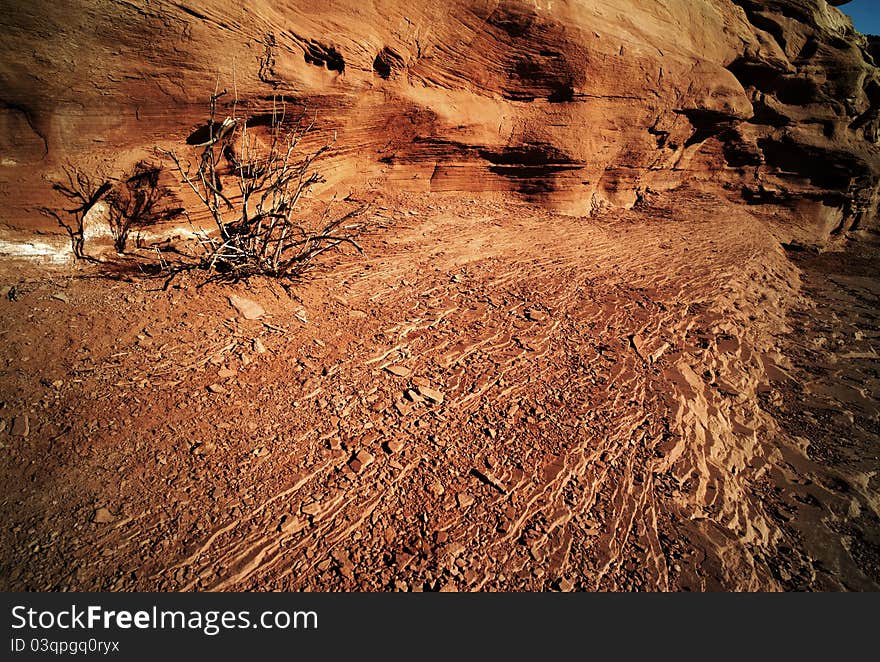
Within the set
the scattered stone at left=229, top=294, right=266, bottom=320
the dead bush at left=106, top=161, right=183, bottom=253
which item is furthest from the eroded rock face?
the scattered stone at left=229, top=294, right=266, bottom=320

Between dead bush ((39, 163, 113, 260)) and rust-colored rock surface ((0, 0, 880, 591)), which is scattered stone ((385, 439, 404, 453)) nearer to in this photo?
rust-colored rock surface ((0, 0, 880, 591))

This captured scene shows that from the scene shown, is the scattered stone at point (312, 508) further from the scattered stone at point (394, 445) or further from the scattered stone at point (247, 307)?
the scattered stone at point (247, 307)

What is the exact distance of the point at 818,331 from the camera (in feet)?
17.4

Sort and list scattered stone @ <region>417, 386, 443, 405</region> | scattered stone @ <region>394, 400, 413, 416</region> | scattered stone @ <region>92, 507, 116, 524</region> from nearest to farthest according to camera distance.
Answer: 1. scattered stone @ <region>92, 507, 116, 524</region>
2. scattered stone @ <region>394, 400, 413, 416</region>
3. scattered stone @ <region>417, 386, 443, 405</region>

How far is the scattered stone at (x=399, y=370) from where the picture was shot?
3043 millimetres

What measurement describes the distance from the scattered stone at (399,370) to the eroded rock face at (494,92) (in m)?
2.80

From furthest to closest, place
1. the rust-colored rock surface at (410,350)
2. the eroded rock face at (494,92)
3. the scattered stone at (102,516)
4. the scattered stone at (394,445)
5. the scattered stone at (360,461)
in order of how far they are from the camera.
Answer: the eroded rock face at (494,92) → the scattered stone at (394,445) → the scattered stone at (360,461) → the rust-colored rock surface at (410,350) → the scattered stone at (102,516)

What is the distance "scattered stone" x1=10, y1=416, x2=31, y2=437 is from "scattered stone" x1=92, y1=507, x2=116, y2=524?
0.66 metres

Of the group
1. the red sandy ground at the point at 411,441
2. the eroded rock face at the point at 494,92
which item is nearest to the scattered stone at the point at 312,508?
the red sandy ground at the point at 411,441

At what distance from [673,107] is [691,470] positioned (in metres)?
6.73

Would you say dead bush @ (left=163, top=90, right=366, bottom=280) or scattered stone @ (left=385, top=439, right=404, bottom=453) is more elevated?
dead bush @ (left=163, top=90, right=366, bottom=280)

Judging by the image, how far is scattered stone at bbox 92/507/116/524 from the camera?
1.98 m

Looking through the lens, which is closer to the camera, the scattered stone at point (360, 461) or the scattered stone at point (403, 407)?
the scattered stone at point (360, 461)

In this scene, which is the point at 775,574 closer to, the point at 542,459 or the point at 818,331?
the point at 542,459
